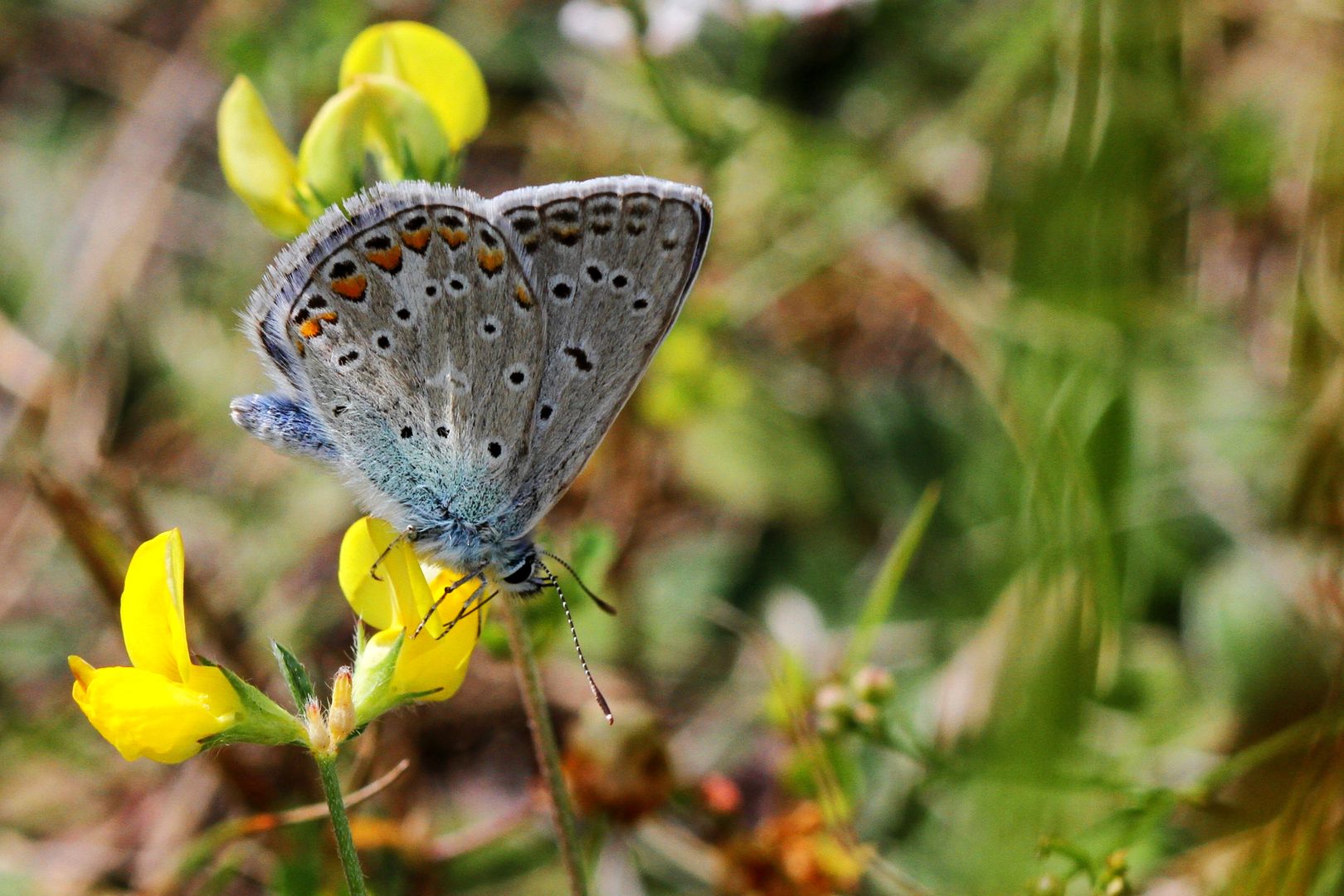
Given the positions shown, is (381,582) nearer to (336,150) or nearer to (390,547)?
(390,547)

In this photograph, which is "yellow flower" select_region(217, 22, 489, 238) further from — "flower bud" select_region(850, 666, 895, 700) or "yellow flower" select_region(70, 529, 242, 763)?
"flower bud" select_region(850, 666, 895, 700)

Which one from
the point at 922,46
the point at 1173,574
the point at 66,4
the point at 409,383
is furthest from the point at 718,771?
the point at 66,4

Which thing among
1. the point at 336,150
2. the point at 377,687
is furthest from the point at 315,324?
the point at 377,687

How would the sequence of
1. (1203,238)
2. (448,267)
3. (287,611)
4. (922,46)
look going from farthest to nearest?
(922,46), (1203,238), (287,611), (448,267)

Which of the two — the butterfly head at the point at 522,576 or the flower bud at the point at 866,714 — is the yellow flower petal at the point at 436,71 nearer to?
the butterfly head at the point at 522,576

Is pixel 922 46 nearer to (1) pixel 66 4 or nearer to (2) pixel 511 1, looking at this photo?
(2) pixel 511 1

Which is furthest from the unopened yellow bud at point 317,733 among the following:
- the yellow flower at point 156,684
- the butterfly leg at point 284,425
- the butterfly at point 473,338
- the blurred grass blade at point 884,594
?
the blurred grass blade at point 884,594

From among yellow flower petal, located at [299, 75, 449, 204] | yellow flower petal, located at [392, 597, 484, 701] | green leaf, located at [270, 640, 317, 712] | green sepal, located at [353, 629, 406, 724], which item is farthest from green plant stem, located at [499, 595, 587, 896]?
yellow flower petal, located at [299, 75, 449, 204]
